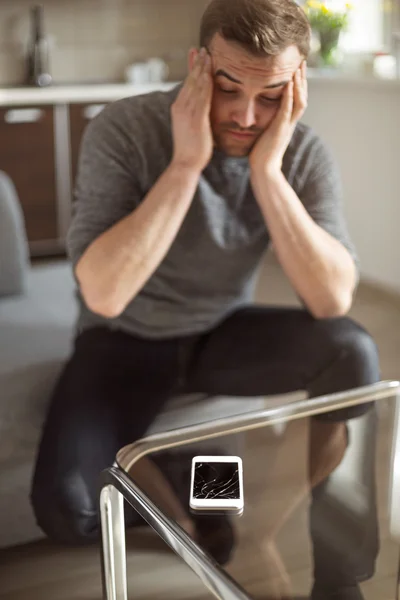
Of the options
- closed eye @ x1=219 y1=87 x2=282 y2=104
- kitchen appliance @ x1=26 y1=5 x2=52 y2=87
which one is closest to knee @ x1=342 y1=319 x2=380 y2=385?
closed eye @ x1=219 y1=87 x2=282 y2=104

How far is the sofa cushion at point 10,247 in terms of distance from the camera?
143 cm

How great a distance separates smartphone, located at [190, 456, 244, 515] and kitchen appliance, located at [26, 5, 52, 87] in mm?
2450

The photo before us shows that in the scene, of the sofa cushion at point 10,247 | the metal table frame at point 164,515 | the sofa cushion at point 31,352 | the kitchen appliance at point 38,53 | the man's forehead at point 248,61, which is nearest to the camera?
the metal table frame at point 164,515

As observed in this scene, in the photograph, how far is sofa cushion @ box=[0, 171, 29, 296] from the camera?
1.43 metres

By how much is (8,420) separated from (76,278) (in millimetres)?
243

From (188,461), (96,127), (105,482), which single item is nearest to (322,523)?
(188,461)

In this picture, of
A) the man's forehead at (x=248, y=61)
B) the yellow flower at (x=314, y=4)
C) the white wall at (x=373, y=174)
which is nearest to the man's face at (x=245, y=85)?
the man's forehead at (x=248, y=61)

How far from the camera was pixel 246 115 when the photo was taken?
2.77 ft

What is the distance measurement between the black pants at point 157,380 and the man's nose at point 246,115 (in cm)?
36

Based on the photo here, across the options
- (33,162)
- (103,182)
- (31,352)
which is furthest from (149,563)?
(33,162)

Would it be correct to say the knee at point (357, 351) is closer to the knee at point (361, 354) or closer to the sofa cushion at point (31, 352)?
the knee at point (361, 354)

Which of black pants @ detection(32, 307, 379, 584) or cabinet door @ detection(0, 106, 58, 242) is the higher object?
black pants @ detection(32, 307, 379, 584)

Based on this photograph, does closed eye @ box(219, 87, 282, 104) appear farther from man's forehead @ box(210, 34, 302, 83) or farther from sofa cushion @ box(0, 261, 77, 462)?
sofa cushion @ box(0, 261, 77, 462)

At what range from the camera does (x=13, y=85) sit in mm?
3031
